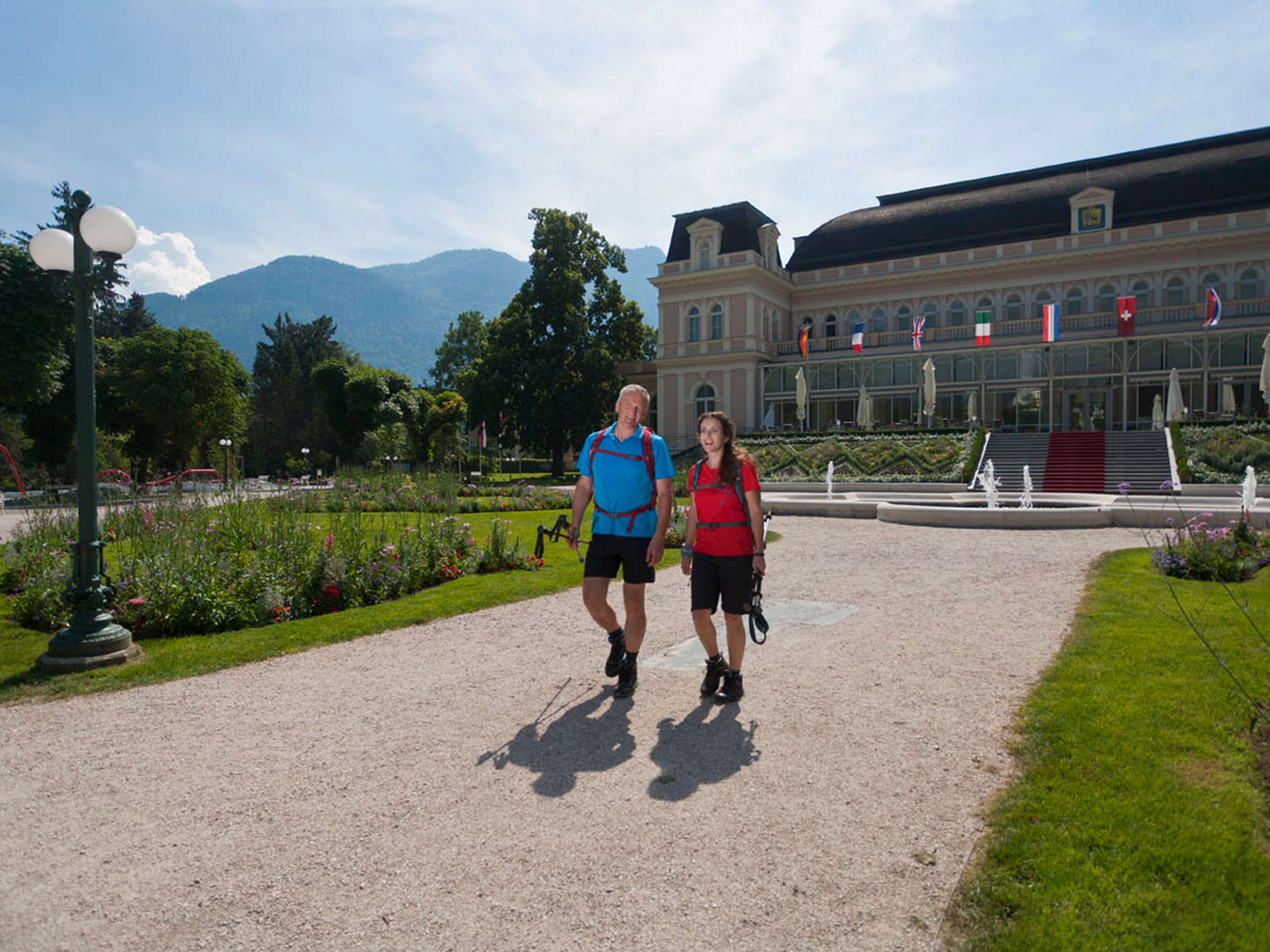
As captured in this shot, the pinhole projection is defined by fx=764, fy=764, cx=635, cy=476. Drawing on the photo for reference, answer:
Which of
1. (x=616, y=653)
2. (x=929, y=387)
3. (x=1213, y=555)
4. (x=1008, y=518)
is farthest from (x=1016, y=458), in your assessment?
(x=616, y=653)

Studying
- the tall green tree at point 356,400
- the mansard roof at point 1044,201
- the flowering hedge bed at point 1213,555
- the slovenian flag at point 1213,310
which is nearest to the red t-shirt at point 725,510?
the flowering hedge bed at point 1213,555

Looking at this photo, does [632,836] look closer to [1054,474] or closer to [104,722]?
[104,722]

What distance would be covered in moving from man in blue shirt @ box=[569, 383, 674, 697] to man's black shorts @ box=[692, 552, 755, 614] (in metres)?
0.29

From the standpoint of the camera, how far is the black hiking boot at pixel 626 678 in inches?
205

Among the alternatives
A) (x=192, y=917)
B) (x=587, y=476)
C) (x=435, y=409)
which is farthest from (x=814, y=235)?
(x=192, y=917)

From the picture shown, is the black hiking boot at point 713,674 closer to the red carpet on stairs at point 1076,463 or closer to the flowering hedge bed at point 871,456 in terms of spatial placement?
the red carpet on stairs at point 1076,463

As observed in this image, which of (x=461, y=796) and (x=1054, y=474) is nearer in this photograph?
(x=461, y=796)

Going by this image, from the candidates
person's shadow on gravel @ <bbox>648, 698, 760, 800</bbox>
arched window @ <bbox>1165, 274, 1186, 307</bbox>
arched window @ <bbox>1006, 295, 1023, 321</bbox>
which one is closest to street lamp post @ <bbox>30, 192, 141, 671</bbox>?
person's shadow on gravel @ <bbox>648, 698, 760, 800</bbox>

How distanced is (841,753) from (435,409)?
43898 millimetres

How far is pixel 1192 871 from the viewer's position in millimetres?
2799

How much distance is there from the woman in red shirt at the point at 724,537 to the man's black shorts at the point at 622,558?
0.27 metres

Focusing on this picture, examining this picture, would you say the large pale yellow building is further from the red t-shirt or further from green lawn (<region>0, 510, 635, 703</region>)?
the red t-shirt

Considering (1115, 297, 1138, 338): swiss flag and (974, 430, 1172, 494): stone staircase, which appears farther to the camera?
(1115, 297, 1138, 338): swiss flag

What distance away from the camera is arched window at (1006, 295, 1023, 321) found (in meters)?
39.0
